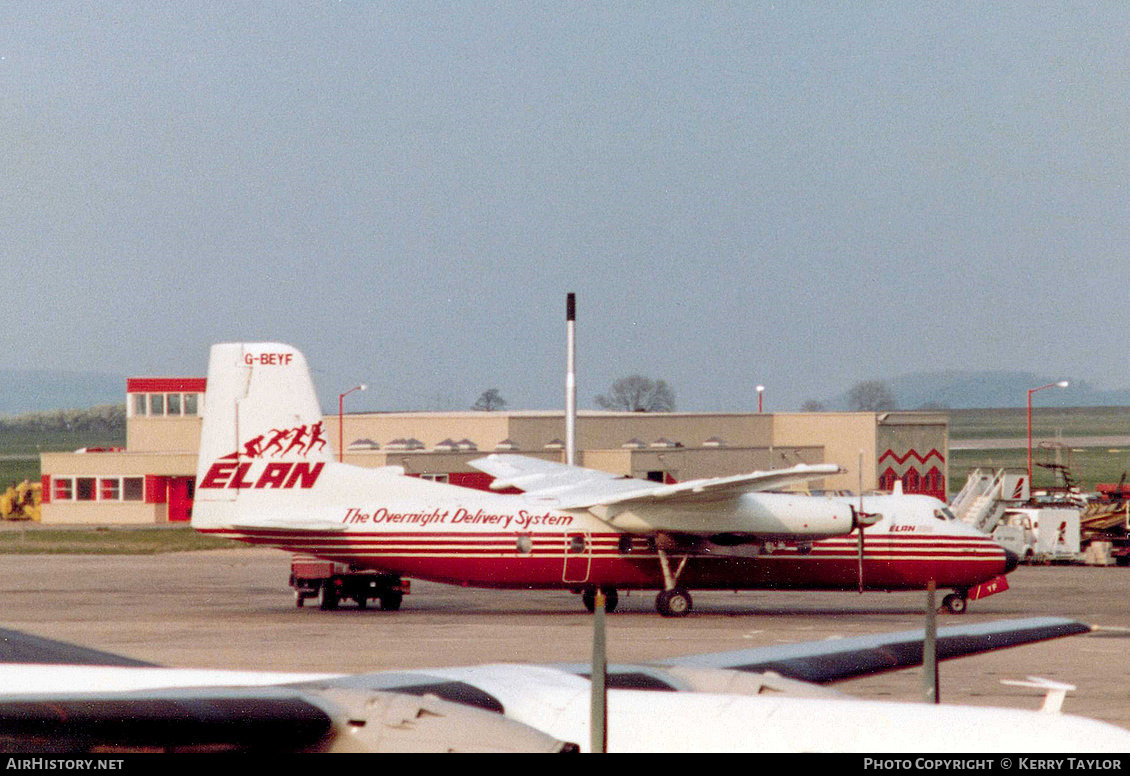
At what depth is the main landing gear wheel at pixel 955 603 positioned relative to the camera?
3181cm

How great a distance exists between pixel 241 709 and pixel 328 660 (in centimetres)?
1646

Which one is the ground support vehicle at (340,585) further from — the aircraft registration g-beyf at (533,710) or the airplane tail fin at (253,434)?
the aircraft registration g-beyf at (533,710)

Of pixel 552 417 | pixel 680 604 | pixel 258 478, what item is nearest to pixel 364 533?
pixel 258 478

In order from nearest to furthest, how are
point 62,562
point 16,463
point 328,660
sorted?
point 328,660
point 62,562
point 16,463

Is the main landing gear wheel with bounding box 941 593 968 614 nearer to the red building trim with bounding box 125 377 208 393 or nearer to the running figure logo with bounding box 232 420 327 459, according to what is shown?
the running figure logo with bounding box 232 420 327 459

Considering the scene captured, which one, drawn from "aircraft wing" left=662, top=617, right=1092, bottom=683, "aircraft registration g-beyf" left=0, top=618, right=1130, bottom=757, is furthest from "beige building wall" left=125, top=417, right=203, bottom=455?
"aircraft wing" left=662, top=617, right=1092, bottom=683

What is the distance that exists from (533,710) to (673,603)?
71.7ft

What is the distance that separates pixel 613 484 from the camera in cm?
3294

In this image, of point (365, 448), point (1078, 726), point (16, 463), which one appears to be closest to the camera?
point (1078, 726)

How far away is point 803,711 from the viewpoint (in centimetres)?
865

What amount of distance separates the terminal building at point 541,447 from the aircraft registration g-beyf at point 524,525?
35656 millimetres

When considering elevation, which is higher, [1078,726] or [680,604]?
[1078,726]

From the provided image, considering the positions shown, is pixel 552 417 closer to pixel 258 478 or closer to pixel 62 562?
pixel 62 562

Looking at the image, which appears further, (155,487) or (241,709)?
(155,487)
